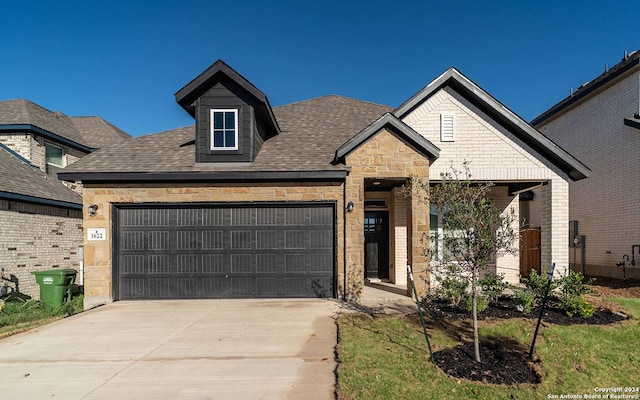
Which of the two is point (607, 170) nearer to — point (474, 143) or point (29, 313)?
point (474, 143)

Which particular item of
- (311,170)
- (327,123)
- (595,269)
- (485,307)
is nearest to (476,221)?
(485,307)

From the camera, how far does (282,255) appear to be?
30.8 ft

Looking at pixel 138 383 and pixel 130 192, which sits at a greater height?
pixel 130 192

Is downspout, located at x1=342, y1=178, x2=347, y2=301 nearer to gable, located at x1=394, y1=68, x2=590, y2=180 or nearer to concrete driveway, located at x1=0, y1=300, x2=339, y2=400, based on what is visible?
concrete driveway, located at x1=0, y1=300, x2=339, y2=400

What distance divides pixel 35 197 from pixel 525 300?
545 inches

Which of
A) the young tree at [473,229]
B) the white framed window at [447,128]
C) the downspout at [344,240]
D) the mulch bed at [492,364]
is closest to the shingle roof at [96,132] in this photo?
the downspout at [344,240]

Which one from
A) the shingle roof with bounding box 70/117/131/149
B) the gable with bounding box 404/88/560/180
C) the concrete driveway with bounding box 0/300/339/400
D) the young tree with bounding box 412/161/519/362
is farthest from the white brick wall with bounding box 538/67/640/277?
the shingle roof with bounding box 70/117/131/149

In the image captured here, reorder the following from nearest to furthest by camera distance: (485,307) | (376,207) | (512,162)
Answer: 1. (485,307)
2. (512,162)
3. (376,207)

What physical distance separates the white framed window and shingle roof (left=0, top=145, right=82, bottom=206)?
1250 cm

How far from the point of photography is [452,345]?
5.72 metres

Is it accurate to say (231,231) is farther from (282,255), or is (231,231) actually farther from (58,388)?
(58,388)

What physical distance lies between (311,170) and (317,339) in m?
4.36

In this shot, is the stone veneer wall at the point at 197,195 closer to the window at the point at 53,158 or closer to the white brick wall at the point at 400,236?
the white brick wall at the point at 400,236

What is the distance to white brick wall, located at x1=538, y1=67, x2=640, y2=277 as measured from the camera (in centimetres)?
1190
